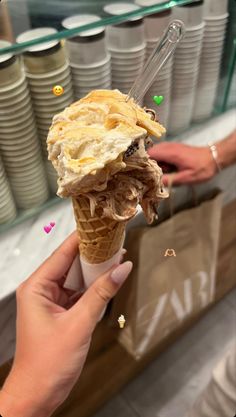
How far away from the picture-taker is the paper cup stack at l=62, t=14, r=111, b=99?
74 centimetres

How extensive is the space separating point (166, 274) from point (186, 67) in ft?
1.69

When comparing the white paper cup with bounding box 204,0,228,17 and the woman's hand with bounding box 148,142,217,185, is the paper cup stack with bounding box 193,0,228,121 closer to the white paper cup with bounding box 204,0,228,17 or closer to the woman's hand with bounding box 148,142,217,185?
the white paper cup with bounding box 204,0,228,17

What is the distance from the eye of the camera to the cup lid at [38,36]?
68 cm

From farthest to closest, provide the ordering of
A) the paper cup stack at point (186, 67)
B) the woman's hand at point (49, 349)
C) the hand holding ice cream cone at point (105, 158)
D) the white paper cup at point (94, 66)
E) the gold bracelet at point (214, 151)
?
1. the gold bracelet at point (214, 151)
2. the paper cup stack at point (186, 67)
3. the white paper cup at point (94, 66)
4. the woman's hand at point (49, 349)
5. the hand holding ice cream cone at point (105, 158)

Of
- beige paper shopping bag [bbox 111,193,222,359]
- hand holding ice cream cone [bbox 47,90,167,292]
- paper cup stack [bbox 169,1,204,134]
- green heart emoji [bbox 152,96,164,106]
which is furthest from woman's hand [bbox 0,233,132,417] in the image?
paper cup stack [bbox 169,1,204,134]

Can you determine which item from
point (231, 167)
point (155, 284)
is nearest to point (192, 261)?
point (155, 284)

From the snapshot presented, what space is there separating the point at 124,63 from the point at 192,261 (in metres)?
0.56

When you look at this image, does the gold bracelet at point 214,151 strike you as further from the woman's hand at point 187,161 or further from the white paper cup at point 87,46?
the white paper cup at point 87,46

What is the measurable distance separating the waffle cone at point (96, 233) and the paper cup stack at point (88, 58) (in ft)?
0.98

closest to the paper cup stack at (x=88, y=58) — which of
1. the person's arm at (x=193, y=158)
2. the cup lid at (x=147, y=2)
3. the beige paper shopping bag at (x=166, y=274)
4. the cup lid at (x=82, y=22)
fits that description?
the cup lid at (x=82, y=22)

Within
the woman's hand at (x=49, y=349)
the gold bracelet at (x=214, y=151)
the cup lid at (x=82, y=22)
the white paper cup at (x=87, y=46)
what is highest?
the cup lid at (x=82, y=22)

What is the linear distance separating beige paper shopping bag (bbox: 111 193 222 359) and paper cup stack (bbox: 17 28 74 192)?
0.32 metres

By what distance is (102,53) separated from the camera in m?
0.78

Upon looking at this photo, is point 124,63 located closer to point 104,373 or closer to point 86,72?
point 86,72
